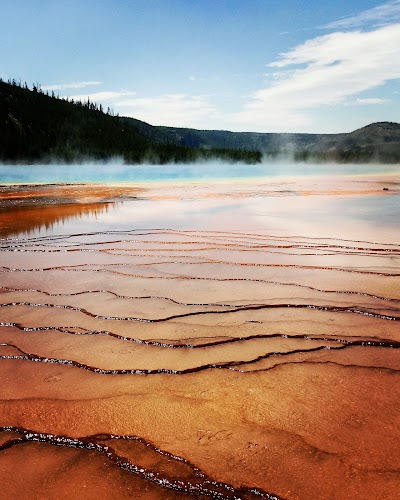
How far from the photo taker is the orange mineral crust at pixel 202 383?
1.34 meters

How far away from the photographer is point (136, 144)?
2975 inches

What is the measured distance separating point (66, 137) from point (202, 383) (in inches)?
2899

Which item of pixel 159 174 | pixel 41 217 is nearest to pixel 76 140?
pixel 159 174

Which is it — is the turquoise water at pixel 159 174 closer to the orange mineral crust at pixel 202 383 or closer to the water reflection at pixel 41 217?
the water reflection at pixel 41 217

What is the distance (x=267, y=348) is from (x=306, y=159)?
259 ft

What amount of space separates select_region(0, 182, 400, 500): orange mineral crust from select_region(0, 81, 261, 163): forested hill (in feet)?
196

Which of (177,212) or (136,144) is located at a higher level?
(136,144)

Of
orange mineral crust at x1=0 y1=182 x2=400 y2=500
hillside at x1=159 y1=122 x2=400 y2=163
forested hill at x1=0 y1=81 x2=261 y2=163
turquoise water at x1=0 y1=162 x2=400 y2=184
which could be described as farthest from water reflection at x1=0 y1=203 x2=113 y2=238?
hillside at x1=159 y1=122 x2=400 y2=163

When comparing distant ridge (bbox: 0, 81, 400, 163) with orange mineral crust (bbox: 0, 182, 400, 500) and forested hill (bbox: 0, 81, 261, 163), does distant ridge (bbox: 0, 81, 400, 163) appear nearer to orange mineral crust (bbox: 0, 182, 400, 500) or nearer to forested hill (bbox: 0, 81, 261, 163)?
forested hill (bbox: 0, 81, 261, 163)

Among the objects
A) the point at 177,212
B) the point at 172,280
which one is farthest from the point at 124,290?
the point at 177,212

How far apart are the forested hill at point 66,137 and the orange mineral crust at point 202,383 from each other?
59791 millimetres

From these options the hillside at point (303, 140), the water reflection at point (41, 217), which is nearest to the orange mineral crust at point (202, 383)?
the water reflection at point (41, 217)

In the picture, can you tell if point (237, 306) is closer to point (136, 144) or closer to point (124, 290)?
point (124, 290)

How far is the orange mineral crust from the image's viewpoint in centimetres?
134
